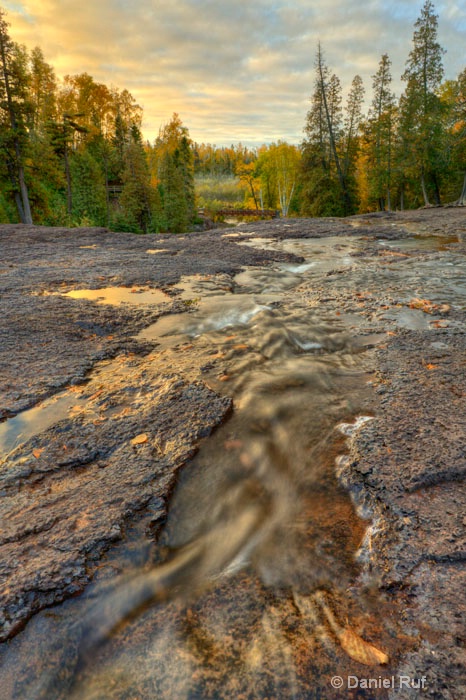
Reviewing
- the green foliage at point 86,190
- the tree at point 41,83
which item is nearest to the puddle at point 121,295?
the green foliage at point 86,190

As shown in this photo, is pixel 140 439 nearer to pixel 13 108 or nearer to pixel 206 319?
pixel 206 319

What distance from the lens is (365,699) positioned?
1274mm

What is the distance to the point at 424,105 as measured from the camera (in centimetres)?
2627

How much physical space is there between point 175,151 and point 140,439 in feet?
137

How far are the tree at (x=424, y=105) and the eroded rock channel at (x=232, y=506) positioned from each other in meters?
28.2

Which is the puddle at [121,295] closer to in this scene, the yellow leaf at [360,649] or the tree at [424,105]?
the yellow leaf at [360,649]

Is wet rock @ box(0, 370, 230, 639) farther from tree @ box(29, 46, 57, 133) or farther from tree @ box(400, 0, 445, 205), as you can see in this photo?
tree @ box(29, 46, 57, 133)

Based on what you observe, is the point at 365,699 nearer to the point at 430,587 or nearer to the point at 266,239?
the point at 430,587

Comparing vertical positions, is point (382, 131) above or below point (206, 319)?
above

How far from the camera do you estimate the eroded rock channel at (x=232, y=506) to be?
1.42 meters

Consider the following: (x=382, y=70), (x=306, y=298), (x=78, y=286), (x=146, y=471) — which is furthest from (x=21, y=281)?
(x=382, y=70)

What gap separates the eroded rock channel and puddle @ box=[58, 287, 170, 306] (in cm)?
110

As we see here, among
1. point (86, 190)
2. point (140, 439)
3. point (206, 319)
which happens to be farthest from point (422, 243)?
point (86, 190)

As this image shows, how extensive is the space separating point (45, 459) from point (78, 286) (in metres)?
5.14
